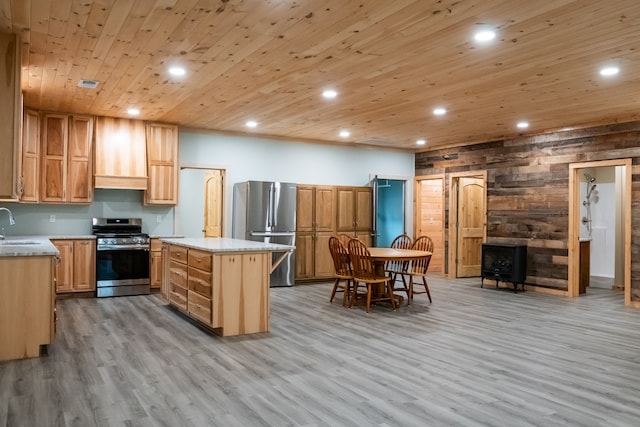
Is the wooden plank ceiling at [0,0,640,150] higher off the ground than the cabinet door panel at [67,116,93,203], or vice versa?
the wooden plank ceiling at [0,0,640,150]

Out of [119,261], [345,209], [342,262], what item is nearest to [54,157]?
[119,261]

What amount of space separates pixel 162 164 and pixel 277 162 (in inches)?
79.4

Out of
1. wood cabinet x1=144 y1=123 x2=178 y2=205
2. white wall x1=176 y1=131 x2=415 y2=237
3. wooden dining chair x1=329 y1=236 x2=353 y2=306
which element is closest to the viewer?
wooden dining chair x1=329 y1=236 x2=353 y2=306

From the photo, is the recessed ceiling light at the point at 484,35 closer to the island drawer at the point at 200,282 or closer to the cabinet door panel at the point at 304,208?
the island drawer at the point at 200,282

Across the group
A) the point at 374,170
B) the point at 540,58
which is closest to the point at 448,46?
the point at 540,58

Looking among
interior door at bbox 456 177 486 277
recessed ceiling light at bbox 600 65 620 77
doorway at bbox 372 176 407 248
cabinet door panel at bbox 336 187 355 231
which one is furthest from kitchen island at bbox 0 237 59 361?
interior door at bbox 456 177 486 277

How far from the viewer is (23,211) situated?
22.1 ft

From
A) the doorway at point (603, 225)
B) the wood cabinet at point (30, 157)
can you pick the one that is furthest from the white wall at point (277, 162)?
the doorway at point (603, 225)

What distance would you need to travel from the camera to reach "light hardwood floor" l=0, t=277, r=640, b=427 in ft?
9.39

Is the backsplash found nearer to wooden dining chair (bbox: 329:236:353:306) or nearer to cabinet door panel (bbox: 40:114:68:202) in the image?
cabinet door panel (bbox: 40:114:68:202)

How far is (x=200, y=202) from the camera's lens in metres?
8.71

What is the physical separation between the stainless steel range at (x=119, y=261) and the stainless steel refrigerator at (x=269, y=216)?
1.53 meters

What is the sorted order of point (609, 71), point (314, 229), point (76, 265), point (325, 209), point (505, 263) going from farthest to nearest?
point (325, 209) < point (314, 229) < point (505, 263) < point (76, 265) < point (609, 71)

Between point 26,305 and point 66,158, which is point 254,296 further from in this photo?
point 66,158
